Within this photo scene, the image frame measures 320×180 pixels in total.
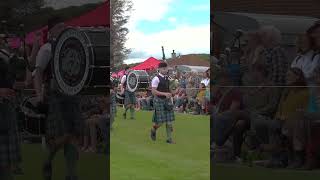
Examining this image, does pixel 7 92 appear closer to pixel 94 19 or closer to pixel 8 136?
pixel 8 136

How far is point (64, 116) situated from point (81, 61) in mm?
369

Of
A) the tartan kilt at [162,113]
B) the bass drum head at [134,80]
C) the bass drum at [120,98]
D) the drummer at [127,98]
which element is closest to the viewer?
the tartan kilt at [162,113]

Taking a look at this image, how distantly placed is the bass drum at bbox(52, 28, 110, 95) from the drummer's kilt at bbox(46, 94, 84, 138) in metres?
0.06

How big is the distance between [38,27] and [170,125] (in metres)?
5.20

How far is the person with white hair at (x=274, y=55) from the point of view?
3572 millimetres

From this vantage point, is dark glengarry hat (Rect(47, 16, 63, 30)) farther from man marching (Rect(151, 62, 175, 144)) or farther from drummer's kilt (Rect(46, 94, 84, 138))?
man marching (Rect(151, 62, 175, 144))

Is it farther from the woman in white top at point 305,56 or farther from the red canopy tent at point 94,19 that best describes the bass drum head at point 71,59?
the woman in white top at point 305,56

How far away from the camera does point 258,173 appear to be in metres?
3.79

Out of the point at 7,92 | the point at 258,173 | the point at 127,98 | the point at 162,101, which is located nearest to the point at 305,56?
the point at 258,173

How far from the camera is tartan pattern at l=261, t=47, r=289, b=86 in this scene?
3580 mm

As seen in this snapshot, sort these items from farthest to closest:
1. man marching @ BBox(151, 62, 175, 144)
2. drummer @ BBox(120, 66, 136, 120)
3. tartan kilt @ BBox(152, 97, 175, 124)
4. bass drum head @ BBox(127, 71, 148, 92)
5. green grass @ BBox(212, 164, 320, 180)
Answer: drummer @ BBox(120, 66, 136, 120) → bass drum head @ BBox(127, 71, 148, 92) → tartan kilt @ BBox(152, 97, 175, 124) → man marching @ BBox(151, 62, 175, 144) → green grass @ BBox(212, 164, 320, 180)

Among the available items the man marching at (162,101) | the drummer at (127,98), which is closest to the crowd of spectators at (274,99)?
the man marching at (162,101)

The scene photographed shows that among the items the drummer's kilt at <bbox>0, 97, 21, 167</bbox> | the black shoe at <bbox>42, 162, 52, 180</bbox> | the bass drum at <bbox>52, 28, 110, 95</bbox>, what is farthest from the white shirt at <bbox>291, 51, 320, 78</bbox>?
the drummer's kilt at <bbox>0, 97, 21, 167</bbox>

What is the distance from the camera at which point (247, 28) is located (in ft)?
11.9
